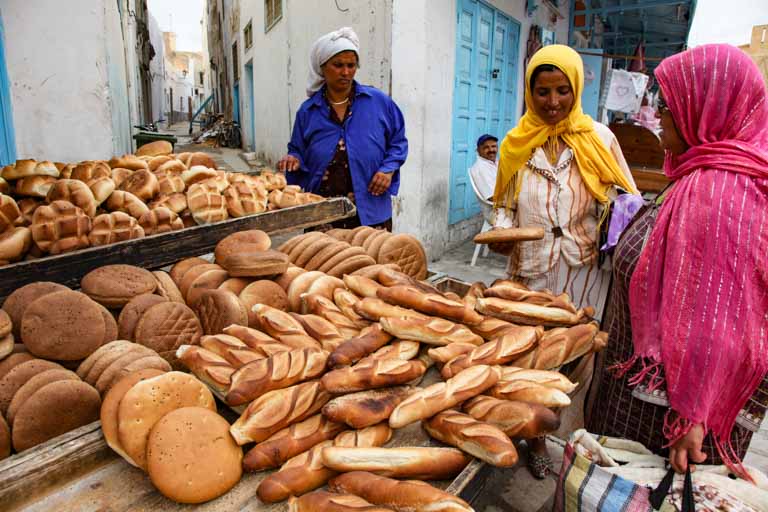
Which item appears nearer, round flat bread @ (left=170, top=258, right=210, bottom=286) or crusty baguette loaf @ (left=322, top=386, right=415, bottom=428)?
crusty baguette loaf @ (left=322, top=386, right=415, bottom=428)

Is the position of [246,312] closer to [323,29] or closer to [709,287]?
[709,287]

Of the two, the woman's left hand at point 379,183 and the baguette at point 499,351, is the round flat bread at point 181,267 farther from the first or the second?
the woman's left hand at point 379,183

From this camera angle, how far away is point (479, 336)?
162 centimetres

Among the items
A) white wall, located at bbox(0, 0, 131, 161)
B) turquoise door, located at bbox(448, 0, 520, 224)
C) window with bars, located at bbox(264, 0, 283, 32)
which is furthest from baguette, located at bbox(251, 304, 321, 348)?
window with bars, located at bbox(264, 0, 283, 32)

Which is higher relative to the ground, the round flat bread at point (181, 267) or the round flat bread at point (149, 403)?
the round flat bread at point (181, 267)

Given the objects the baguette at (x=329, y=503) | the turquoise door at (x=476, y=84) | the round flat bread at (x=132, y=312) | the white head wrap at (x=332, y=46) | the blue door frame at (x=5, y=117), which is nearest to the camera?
the baguette at (x=329, y=503)

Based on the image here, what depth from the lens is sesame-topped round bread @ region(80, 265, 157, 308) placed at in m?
1.61

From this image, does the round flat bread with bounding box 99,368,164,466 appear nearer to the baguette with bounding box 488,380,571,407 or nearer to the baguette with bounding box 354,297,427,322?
the baguette with bounding box 354,297,427,322

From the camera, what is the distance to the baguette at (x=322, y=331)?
1480 millimetres

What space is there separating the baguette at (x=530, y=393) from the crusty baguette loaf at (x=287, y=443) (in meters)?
0.46

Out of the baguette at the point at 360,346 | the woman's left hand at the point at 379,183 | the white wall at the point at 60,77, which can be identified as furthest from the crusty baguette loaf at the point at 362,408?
the white wall at the point at 60,77

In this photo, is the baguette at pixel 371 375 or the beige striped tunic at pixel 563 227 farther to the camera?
the beige striped tunic at pixel 563 227

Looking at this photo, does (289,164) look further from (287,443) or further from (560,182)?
(287,443)

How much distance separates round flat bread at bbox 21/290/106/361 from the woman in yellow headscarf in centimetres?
182
